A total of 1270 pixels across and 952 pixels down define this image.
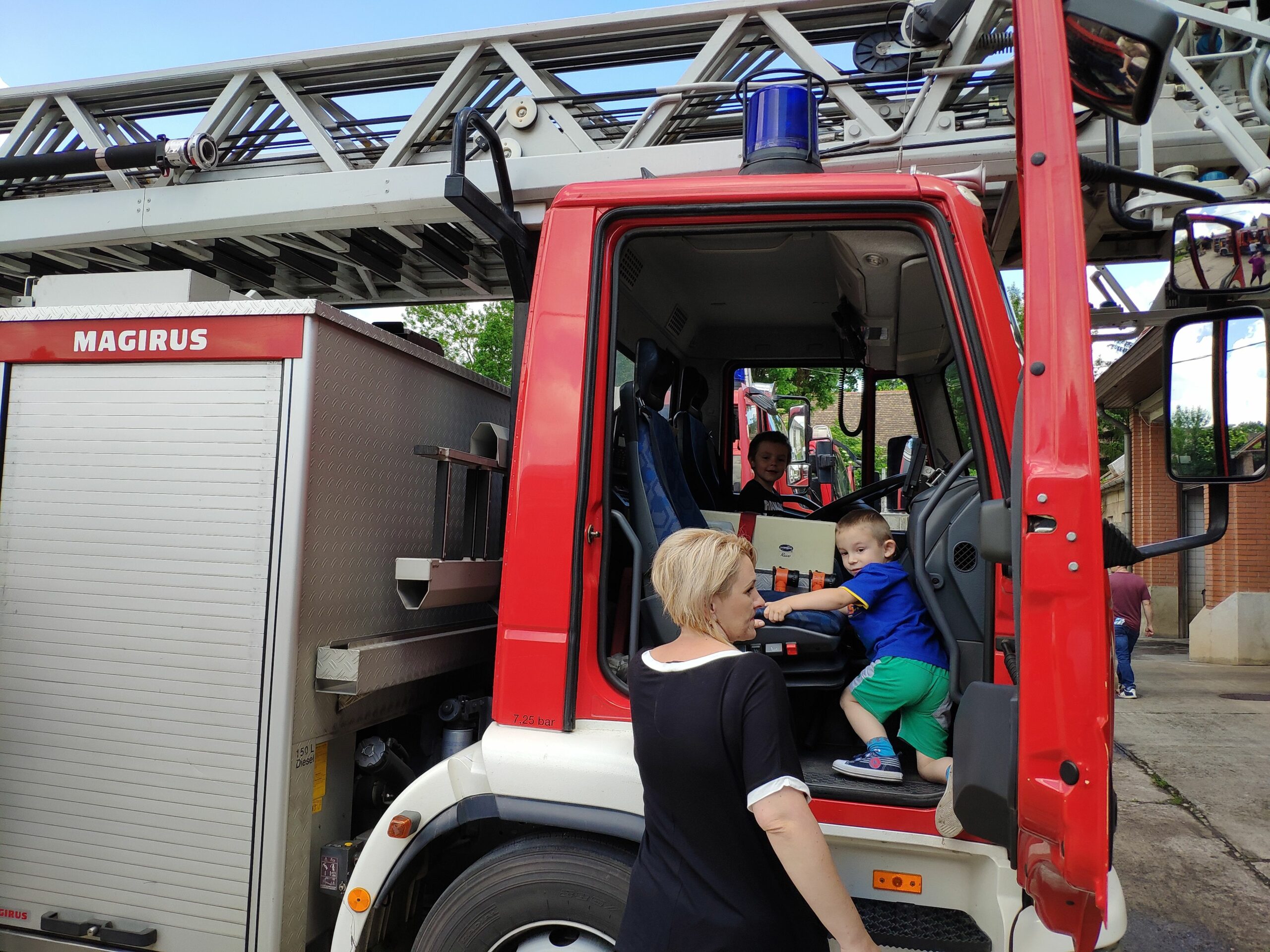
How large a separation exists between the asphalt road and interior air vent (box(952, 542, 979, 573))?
3074 mm

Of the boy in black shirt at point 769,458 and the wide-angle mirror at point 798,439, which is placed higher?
the wide-angle mirror at point 798,439

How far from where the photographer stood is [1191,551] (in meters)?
10.3

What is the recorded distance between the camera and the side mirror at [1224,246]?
5.79ft

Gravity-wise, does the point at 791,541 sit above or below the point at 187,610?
above

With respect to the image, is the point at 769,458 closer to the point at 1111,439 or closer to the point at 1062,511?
the point at 1062,511

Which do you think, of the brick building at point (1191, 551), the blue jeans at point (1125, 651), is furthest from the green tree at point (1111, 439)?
the blue jeans at point (1125, 651)

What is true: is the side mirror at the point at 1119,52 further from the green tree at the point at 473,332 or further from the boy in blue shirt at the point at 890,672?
the green tree at the point at 473,332

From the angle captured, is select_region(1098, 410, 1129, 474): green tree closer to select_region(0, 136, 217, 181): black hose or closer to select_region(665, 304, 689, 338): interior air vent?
select_region(665, 304, 689, 338): interior air vent

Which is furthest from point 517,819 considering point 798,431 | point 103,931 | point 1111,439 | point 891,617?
point 1111,439

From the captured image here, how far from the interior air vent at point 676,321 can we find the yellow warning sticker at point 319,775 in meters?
2.10

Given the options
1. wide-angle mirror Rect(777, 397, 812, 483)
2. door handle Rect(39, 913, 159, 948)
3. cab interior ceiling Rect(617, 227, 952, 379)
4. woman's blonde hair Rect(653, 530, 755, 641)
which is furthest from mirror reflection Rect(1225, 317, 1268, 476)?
wide-angle mirror Rect(777, 397, 812, 483)

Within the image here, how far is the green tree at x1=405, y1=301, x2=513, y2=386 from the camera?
14180 millimetres

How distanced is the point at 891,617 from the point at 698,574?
84cm

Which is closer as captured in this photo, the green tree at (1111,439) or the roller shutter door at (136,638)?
the roller shutter door at (136,638)
